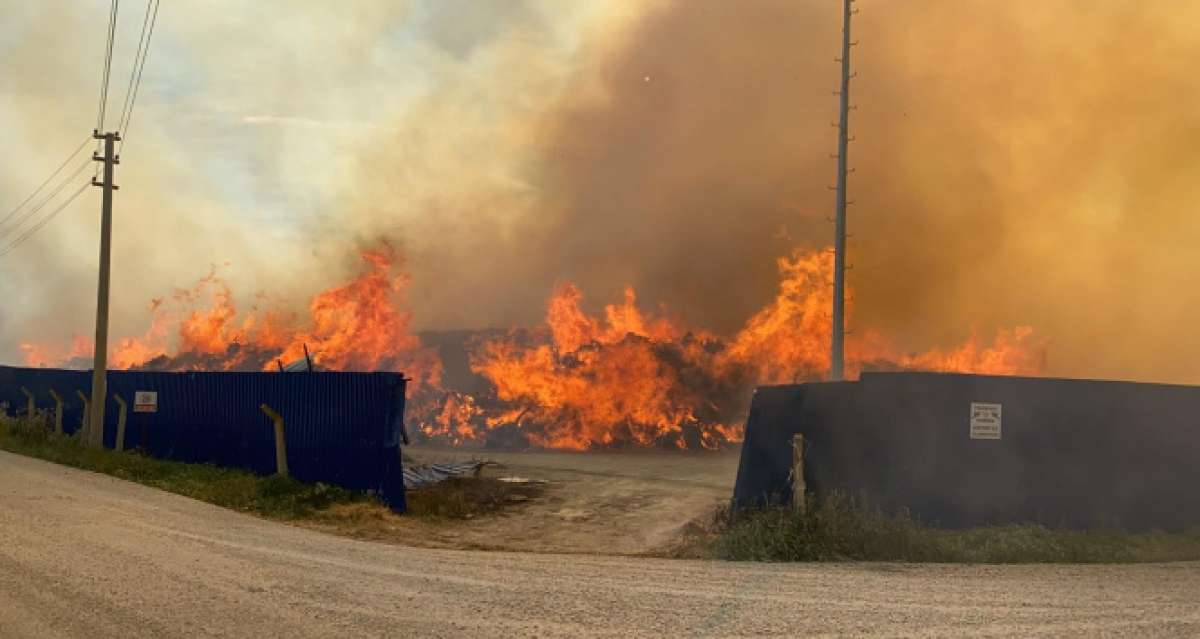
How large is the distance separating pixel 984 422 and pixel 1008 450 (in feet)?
1.99

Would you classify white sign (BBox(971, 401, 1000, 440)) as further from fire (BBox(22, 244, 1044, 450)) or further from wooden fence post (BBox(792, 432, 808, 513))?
fire (BBox(22, 244, 1044, 450))

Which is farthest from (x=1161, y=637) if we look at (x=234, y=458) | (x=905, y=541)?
(x=234, y=458)

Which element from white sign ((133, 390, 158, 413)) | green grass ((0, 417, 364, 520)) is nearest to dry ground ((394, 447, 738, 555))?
green grass ((0, 417, 364, 520))

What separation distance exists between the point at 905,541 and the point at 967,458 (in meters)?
2.26

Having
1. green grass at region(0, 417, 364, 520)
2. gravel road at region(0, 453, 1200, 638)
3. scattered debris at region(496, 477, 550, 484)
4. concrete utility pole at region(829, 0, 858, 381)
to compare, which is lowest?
scattered debris at region(496, 477, 550, 484)

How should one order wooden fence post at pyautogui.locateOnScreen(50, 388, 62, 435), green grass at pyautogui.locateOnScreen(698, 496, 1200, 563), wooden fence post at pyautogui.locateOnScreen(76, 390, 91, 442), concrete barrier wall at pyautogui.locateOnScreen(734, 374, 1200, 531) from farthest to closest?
1. wooden fence post at pyautogui.locateOnScreen(50, 388, 62, 435)
2. wooden fence post at pyautogui.locateOnScreen(76, 390, 91, 442)
3. concrete barrier wall at pyautogui.locateOnScreen(734, 374, 1200, 531)
4. green grass at pyautogui.locateOnScreen(698, 496, 1200, 563)

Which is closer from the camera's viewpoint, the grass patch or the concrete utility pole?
the grass patch

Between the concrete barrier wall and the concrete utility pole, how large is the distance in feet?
39.1

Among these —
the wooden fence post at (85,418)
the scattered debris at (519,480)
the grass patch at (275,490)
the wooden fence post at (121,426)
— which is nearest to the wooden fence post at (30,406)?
the wooden fence post at (85,418)

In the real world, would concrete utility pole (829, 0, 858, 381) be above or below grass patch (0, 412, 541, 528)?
above

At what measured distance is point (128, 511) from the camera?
1597 centimetres

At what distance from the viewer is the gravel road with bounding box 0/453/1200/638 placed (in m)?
8.84

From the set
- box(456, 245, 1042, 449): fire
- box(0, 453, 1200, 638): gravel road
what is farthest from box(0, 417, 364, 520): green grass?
box(456, 245, 1042, 449): fire

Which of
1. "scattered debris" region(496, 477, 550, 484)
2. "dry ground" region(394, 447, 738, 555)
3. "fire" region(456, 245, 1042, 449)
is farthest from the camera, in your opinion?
"fire" region(456, 245, 1042, 449)
